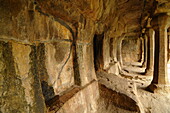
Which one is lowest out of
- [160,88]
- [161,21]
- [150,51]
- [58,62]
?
[160,88]

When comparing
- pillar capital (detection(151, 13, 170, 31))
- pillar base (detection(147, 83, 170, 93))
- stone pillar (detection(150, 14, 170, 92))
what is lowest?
pillar base (detection(147, 83, 170, 93))

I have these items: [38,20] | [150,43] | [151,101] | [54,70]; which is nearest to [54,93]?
[54,70]

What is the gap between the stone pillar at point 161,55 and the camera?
392 centimetres

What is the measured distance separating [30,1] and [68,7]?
833mm

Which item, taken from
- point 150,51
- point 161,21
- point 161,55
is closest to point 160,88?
point 161,55

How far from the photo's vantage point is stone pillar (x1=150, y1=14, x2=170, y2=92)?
392cm

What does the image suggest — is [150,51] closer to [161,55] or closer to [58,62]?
[161,55]

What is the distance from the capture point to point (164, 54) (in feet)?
12.9

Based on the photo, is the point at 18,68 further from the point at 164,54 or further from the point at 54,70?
the point at 164,54

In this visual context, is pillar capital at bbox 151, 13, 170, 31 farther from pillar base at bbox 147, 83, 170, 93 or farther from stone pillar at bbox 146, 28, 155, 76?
pillar base at bbox 147, 83, 170, 93

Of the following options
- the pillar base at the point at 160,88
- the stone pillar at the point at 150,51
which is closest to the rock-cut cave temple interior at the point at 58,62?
the pillar base at the point at 160,88

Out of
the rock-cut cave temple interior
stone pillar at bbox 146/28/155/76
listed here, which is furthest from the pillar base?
stone pillar at bbox 146/28/155/76

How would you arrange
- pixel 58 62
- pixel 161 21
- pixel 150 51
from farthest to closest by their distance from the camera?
pixel 150 51
pixel 161 21
pixel 58 62

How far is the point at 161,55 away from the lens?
13.1 feet
